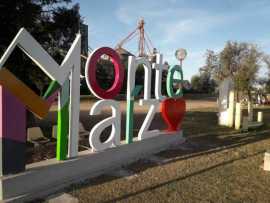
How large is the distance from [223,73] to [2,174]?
33457 mm

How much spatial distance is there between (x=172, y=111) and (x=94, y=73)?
3.66m

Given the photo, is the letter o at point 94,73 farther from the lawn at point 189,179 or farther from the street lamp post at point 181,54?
the street lamp post at point 181,54

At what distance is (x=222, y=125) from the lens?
13.7 meters

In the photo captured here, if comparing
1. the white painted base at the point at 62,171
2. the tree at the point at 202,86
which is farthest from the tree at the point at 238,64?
the white painted base at the point at 62,171

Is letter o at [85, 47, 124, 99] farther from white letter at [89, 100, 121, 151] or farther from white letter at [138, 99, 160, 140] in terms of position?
white letter at [138, 99, 160, 140]

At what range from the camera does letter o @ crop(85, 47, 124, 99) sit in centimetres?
576

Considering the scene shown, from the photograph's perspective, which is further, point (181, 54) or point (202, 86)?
point (202, 86)

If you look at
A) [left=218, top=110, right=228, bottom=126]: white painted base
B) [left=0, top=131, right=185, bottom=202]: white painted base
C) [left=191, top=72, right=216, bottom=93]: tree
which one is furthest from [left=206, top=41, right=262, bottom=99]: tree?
[left=0, top=131, right=185, bottom=202]: white painted base

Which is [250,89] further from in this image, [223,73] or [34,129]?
[34,129]

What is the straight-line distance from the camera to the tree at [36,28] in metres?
8.64

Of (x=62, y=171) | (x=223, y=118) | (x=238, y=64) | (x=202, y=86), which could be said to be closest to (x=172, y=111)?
(x=62, y=171)

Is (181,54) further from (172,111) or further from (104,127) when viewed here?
(104,127)

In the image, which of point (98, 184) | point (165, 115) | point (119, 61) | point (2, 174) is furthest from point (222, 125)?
point (2, 174)

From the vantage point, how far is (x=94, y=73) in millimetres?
5875
